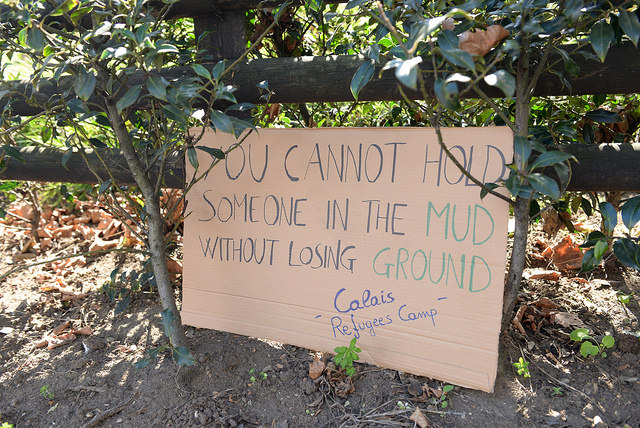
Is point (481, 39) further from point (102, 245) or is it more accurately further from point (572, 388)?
point (102, 245)

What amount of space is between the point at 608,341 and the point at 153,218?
164 centimetres

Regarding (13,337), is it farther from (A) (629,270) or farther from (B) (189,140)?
(A) (629,270)

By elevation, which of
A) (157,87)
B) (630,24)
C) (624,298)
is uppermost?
(630,24)

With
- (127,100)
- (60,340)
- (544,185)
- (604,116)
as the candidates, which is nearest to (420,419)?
(544,185)

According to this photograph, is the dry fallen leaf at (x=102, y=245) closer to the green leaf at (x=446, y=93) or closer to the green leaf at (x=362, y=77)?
the green leaf at (x=362, y=77)

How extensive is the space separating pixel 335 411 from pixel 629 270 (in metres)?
1.49

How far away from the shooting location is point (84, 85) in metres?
1.21

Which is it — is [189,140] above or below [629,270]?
above

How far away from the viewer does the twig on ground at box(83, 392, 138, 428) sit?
5.08ft

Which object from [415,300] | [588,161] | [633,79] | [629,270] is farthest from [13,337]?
[629,270]

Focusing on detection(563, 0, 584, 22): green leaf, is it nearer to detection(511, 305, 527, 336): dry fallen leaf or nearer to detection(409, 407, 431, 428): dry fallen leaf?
detection(511, 305, 527, 336): dry fallen leaf

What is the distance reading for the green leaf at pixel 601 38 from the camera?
1.17 metres

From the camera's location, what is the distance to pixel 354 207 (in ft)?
5.29

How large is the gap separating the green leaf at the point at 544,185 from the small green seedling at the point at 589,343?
706 millimetres
